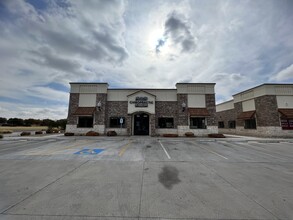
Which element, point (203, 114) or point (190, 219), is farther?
point (203, 114)

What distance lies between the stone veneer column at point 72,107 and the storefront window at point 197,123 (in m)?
19.4

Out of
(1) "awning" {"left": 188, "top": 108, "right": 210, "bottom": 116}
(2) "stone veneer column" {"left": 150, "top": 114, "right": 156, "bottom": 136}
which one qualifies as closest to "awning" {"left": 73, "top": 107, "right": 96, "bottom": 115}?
(2) "stone veneer column" {"left": 150, "top": 114, "right": 156, "bottom": 136}

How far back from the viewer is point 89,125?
71.2 feet

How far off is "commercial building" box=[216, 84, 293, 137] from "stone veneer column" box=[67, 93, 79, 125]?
29.9 metres

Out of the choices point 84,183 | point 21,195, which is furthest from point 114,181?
point 21,195

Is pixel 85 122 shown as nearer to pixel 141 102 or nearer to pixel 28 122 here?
pixel 141 102

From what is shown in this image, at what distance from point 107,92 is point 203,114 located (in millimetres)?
16441

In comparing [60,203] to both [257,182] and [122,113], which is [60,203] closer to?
[257,182]

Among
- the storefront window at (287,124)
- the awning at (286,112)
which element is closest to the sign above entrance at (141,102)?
the awning at (286,112)

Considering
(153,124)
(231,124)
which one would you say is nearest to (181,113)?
(153,124)

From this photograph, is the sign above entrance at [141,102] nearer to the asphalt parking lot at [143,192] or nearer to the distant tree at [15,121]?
the asphalt parking lot at [143,192]

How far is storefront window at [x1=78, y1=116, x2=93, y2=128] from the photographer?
2164 cm

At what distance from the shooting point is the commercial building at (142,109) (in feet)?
68.8

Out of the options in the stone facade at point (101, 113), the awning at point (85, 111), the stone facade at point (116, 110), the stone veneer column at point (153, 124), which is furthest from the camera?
the stone facade at point (116, 110)
